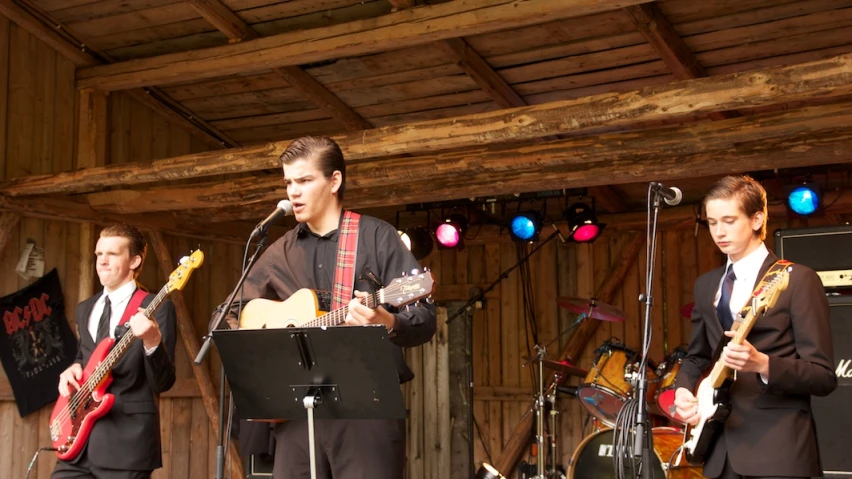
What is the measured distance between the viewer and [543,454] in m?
7.54

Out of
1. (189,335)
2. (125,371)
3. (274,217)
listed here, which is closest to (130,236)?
(125,371)

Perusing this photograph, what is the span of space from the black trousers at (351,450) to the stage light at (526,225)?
210 inches

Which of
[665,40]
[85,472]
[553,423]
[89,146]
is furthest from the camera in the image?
[553,423]

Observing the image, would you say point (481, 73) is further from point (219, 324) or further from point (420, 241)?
point (219, 324)

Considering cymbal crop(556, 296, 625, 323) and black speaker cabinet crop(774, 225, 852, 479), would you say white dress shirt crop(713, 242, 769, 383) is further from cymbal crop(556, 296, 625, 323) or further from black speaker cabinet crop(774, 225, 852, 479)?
cymbal crop(556, 296, 625, 323)

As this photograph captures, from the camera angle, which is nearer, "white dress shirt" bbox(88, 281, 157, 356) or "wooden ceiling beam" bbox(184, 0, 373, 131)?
"white dress shirt" bbox(88, 281, 157, 356)

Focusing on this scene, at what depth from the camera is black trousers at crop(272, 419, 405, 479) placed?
9.16ft

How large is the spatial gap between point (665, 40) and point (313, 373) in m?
4.32

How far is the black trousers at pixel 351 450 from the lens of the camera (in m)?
2.79

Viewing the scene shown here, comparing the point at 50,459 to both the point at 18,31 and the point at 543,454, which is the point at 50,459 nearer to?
the point at 18,31

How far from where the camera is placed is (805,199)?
22.7ft

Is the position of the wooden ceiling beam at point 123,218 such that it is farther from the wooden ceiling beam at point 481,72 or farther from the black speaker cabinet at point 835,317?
the black speaker cabinet at point 835,317

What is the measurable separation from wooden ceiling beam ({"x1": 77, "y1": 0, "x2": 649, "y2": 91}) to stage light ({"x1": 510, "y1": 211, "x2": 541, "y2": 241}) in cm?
223

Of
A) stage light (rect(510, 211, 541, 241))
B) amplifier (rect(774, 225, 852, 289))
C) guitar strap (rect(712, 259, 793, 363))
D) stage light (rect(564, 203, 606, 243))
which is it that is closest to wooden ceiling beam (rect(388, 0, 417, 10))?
stage light (rect(510, 211, 541, 241))
